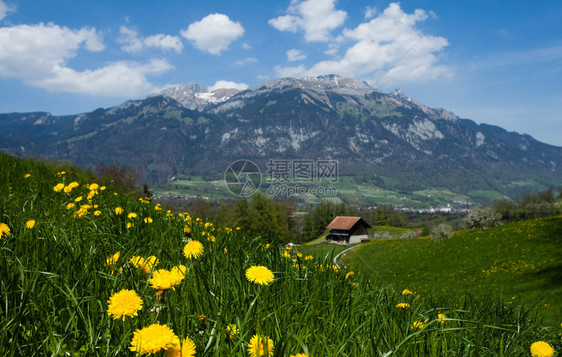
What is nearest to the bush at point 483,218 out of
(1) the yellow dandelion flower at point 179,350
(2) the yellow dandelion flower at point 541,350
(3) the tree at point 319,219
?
(3) the tree at point 319,219

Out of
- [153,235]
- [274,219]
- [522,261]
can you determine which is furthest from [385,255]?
[153,235]

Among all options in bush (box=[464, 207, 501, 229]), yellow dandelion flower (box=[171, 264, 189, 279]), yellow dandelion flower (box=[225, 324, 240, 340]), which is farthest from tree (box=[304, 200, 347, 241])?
yellow dandelion flower (box=[225, 324, 240, 340])

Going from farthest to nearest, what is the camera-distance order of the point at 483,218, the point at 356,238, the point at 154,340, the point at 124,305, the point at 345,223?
the point at 356,238 → the point at 345,223 → the point at 483,218 → the point at 124,305 → the point at 154,340

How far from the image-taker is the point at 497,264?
21891 mm

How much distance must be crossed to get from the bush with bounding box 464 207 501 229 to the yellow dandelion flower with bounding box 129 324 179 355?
60392mm

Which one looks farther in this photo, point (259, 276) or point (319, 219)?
point (319, 219)

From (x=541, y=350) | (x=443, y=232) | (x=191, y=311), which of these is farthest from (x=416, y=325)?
(x=443, y=232)

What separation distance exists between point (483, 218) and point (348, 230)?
27714mm

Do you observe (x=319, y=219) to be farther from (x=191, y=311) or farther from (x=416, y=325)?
(x=191, y=311)

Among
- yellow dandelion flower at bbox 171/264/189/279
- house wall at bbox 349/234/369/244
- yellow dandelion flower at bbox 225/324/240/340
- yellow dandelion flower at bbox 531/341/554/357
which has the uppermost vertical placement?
yellow dandelion flower at bbox 171/264/189/279

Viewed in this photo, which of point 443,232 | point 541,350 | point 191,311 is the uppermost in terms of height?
point 191,311

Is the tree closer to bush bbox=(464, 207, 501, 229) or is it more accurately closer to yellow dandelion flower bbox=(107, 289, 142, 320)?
bush bbox=(464, 207, 501, 229)

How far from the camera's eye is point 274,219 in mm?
58250

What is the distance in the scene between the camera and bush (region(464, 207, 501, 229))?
171ft
